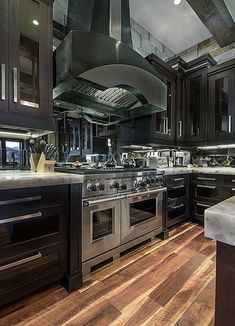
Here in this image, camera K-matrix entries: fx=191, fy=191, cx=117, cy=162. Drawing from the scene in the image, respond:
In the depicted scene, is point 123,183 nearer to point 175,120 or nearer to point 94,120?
point 94,120

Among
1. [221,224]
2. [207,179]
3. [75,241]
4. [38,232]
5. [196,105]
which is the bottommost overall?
[75,241]

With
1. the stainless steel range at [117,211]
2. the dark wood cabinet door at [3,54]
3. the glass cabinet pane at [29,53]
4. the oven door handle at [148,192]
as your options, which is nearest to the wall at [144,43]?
the glass cabinet pane at [29,53]

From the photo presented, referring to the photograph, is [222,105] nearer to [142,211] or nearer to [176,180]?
[176,180]

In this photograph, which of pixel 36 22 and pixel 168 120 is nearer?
pixel 36 22

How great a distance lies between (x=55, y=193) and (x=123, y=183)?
0.71 metres

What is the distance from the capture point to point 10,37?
4.63 feet

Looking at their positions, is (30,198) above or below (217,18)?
below

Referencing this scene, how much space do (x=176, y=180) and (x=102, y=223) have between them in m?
1.31

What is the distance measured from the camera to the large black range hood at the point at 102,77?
154cm

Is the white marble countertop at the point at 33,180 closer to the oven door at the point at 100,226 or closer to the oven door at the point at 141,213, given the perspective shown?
the oven door at the point at 100,226

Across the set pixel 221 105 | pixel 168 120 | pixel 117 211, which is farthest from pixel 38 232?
pixel 221 105

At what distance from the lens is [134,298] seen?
1.33 metres

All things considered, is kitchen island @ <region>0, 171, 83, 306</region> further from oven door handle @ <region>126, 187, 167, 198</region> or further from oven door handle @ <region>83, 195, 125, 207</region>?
oven door handle @ <region>126, 187, 167, 198</region>

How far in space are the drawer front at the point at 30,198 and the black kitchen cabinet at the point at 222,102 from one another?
261 centimetres
